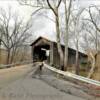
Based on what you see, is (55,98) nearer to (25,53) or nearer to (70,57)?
(70,57)

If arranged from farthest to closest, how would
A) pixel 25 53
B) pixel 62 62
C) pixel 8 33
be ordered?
pixel 25 53 < pixel 8 33 < pixel 62 62

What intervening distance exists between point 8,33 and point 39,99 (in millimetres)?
68687

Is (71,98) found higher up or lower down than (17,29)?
lower down

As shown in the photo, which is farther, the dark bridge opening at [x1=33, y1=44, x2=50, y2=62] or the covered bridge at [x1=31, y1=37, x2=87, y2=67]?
the dark bridge opening at [x1=33, y1=44, x2=50, y2=62]

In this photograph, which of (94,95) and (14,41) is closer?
(94,95)

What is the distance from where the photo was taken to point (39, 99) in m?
8.03

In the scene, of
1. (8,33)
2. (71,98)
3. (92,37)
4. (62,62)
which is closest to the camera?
(71,98)

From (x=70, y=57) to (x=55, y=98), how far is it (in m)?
48.9

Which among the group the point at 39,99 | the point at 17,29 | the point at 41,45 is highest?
the point at 17,29

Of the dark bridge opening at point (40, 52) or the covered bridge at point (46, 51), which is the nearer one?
the covered bridge at point (46, 51)

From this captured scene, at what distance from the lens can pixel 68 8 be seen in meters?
33.9

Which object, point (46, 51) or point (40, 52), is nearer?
point (46, 51)

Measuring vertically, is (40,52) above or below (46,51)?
below

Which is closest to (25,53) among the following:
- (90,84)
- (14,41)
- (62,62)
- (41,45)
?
(14,41)
